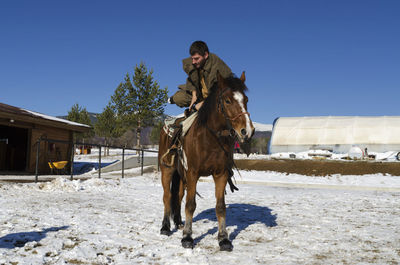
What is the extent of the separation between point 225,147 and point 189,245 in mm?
1390

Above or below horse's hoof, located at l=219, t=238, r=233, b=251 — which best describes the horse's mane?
above

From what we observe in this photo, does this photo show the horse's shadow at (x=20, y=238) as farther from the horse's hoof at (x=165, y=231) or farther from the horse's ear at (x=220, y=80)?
the horse's ear at (x=220, y=80)

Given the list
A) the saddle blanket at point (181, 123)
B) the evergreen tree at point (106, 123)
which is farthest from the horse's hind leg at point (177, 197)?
the evergreen tree at point (106, 123)

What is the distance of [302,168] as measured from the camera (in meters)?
19.8

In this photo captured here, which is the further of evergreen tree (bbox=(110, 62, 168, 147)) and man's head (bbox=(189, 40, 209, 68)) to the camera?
evergreen tree (bbox=(110, 62, 168, 147))

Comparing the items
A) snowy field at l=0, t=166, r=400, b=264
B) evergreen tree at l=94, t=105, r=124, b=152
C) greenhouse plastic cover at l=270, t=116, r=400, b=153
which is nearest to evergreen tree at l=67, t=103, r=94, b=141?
evergreen tree at l=94, t=105, r=124, b=152

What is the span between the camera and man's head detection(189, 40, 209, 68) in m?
4.83

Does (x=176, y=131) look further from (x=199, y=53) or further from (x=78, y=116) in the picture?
(x=78, y=116)

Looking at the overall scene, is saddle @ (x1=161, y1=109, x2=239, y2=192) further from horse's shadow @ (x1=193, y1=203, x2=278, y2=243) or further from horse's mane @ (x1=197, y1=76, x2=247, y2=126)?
horse's shadow @ (x1=193, y1=203, x2=278, y2=243)

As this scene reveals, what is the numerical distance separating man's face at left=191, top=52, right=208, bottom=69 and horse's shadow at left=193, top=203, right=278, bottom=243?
8.67 feet

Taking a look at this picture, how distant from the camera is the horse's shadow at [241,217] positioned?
5.48 meters

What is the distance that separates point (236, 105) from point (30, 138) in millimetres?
17399

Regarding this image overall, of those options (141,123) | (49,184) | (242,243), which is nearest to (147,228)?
(242,243)

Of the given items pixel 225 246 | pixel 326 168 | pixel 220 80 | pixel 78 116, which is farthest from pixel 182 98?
pixel 78 116
